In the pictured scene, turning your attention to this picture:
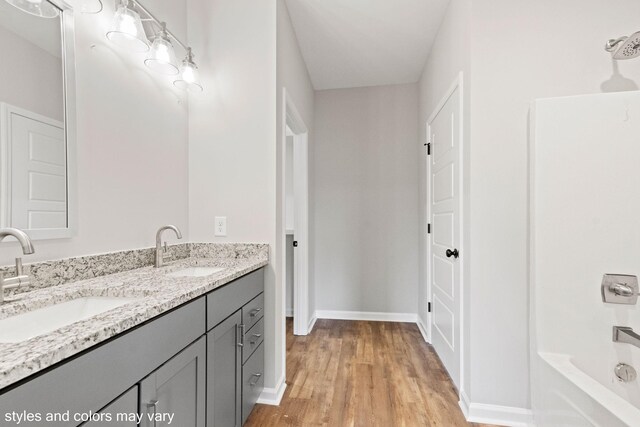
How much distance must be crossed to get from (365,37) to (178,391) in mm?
2702

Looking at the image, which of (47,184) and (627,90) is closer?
(47,184)

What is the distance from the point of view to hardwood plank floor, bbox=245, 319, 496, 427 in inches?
65.1

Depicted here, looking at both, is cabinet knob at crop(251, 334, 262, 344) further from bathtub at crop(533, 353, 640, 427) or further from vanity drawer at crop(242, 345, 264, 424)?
bathtub at crop(533, 353, 640, 427)

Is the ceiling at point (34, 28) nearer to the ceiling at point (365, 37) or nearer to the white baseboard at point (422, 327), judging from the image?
the ceiling at point (365, 37)

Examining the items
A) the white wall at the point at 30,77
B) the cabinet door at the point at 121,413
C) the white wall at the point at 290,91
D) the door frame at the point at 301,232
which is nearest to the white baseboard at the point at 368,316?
the white wall at the point at 290,91

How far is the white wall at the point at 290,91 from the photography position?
186cm

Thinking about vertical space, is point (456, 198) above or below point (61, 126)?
below

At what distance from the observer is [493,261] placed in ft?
5.34

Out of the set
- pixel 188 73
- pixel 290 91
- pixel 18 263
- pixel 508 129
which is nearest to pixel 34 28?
pixel 188 73

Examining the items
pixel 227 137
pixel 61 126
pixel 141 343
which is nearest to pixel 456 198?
pixel 227 137

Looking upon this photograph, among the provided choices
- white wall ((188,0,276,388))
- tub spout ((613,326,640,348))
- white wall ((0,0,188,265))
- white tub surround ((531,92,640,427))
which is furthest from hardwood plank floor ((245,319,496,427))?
white wall ((0,0,188,265))

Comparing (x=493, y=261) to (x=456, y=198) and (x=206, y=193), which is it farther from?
(x=206, y=193)

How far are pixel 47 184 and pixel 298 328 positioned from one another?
91.5 inches

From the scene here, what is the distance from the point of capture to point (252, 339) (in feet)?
5.15
